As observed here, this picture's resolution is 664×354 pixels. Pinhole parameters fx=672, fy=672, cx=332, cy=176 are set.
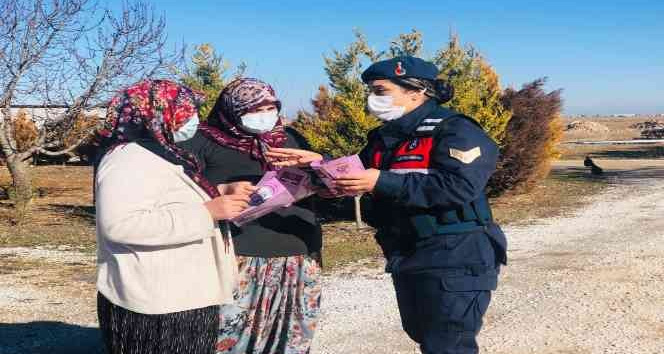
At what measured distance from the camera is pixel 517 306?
5.93 meters

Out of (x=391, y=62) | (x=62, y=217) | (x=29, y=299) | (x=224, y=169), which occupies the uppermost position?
(x=391, y=62)

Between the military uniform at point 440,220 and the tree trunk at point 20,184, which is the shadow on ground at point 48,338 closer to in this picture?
the military uniform at point 440,220

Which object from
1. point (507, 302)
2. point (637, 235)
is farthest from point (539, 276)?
point (637, 235)

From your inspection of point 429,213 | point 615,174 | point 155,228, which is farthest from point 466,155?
point 615,174

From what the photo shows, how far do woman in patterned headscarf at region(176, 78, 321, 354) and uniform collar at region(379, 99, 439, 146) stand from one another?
2.27 ft

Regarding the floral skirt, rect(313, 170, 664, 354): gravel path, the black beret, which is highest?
the black beret

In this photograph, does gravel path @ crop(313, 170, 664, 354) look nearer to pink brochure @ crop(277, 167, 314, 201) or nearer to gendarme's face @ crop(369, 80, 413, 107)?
pink brochure @ crop(277, 167, 314, 201)

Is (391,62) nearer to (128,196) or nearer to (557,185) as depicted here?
(128,196)

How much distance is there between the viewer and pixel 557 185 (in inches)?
707

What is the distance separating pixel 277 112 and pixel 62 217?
1143cm

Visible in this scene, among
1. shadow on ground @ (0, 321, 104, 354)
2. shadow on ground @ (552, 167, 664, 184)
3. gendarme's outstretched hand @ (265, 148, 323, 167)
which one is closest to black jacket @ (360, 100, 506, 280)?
gendarme's outstretched hand @ (265, 148, 323, 167)

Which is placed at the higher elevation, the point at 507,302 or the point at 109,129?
the point at 109,129

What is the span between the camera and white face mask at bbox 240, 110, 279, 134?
10.5 ft

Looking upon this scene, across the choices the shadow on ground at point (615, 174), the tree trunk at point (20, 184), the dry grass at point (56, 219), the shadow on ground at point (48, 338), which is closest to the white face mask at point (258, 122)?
the shadow on ground at point (48, 338)
